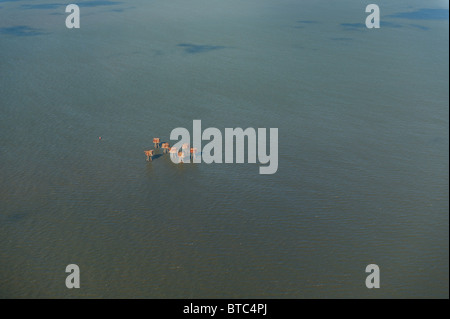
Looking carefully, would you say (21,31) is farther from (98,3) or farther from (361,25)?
(361,25)

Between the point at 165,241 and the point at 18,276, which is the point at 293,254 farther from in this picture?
the point at 18,276

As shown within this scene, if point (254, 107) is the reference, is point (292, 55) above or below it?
above

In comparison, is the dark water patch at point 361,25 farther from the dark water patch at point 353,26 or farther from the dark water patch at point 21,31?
the dark water patch at point 21,31

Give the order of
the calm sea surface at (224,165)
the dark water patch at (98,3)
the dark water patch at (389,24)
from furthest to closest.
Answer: the dark water patch at (98,3), the dark water patch at (389,24), the calm sea surface at (224,165)

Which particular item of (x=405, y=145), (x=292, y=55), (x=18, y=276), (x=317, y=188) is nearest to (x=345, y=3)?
(x=292, y=55)

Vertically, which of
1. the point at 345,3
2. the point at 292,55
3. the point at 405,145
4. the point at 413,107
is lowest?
the point at 405,145

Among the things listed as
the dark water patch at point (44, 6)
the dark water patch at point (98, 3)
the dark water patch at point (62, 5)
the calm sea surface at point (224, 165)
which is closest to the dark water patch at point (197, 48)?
the calm sea surface at point (224, 165)

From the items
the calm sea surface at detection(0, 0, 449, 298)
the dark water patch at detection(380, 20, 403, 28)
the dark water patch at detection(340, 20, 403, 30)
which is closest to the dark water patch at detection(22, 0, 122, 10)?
the calm sea surface at detection(0, 0, 449, 298)
